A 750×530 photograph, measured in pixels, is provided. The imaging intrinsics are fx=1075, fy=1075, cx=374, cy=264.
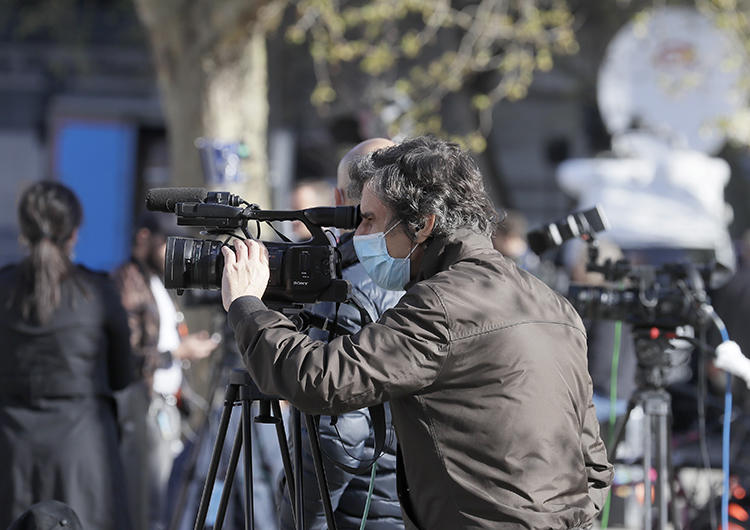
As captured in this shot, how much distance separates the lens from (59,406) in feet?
13.1

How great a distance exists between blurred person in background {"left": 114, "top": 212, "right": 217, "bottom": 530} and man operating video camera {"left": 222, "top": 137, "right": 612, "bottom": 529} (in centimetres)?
255

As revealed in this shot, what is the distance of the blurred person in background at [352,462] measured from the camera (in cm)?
286

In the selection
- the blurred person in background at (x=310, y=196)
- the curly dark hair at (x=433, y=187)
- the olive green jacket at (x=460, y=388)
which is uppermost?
the blurred person in background at (x=310, y=196)

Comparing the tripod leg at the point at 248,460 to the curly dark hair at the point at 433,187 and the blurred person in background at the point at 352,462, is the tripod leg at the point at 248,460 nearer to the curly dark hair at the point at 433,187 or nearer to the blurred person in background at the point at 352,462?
the blurred person in background at the point at 352,462

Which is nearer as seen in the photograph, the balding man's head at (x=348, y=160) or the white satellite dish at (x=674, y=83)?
the balding man's head at (x=348, y=160)

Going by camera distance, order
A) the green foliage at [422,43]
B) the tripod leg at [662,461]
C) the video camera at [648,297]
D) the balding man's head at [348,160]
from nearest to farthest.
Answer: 1. the balding man's head at [348,160]
2. the video camera at [648,297]
3. the tripod leg at [662,461]
4. the green foliage at [422,43]

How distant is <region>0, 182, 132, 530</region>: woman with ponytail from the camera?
12.8 ft

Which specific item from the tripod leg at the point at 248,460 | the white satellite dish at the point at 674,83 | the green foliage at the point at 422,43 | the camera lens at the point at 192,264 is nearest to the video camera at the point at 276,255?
the camera lens at the point at 192,264

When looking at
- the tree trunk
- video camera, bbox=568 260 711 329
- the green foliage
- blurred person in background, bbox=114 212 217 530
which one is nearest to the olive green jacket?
video camera, bbox=568 260 711 329

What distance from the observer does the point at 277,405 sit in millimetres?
2781

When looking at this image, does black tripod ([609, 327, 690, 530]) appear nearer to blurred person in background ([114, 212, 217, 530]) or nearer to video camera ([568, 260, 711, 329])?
video camera ([568, 260, 711, 329])

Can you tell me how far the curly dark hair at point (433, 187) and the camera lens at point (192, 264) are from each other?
1.38 ft

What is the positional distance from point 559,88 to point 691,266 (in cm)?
1190

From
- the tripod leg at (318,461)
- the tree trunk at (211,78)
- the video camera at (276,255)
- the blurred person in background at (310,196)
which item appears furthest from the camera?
the tree trunk at (211,78)
